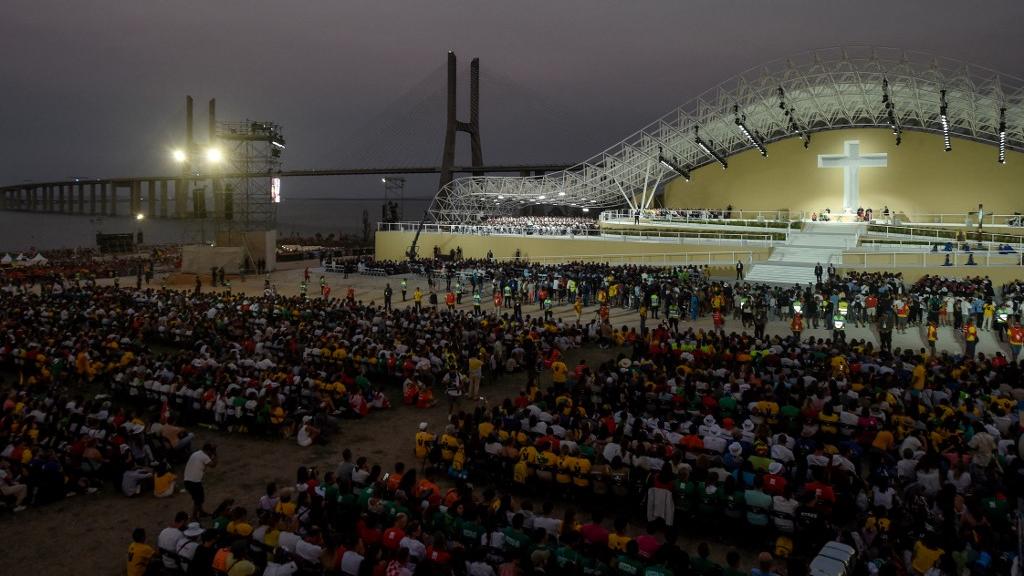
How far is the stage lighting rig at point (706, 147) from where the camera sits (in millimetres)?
41397

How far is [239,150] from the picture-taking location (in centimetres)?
4528

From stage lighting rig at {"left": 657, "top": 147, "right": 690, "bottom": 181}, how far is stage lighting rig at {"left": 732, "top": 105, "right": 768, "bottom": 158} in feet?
15.8

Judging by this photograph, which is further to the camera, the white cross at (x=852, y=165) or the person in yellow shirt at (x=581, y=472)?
the white cross at (x=852, y=165)

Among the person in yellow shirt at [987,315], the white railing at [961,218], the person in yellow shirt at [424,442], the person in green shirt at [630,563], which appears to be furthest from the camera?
the white railing at [961,218]

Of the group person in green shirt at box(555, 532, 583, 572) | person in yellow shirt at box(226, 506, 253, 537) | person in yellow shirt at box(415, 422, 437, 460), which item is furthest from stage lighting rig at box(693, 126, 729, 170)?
person in yellow shirt at box(226, 506, 253, 537)

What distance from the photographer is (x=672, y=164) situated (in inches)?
1772

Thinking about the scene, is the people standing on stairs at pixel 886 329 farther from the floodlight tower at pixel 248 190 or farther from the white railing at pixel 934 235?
the floodlight tower at pixel 248 190

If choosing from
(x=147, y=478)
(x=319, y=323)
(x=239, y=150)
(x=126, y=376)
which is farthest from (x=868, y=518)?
(x=239, y=150)

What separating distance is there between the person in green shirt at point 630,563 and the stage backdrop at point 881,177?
42670 millimetres

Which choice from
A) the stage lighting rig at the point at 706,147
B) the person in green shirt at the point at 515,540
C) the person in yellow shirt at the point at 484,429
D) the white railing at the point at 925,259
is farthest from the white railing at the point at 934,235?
the person in green shirt at the point at 515,540

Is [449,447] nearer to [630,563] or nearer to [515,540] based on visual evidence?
[515,540]

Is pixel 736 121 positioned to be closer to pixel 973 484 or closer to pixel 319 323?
pixel 319 323

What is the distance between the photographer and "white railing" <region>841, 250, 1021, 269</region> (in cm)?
2522

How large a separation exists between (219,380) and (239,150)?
3747cm
